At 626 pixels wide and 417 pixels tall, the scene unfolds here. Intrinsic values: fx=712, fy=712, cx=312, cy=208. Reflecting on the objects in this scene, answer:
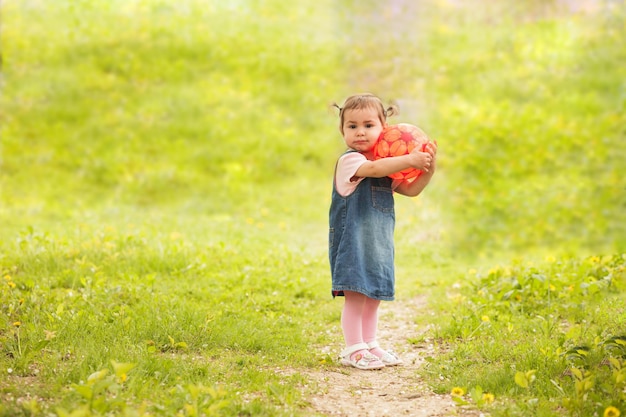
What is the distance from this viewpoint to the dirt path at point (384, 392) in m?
3.66

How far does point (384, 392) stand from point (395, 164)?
1.35m

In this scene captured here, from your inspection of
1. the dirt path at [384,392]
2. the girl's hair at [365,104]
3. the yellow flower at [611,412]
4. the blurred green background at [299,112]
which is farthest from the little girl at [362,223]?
the blurred green background at [299,112]

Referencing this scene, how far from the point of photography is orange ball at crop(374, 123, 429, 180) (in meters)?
4.46

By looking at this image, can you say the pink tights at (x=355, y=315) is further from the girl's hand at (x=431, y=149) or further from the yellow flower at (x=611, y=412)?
the yellow flower at (x=611, y=412)

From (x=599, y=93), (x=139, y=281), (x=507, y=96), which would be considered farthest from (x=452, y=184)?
(x=139, y=281)

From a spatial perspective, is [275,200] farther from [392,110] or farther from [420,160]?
[420,160]

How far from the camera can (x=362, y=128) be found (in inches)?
179

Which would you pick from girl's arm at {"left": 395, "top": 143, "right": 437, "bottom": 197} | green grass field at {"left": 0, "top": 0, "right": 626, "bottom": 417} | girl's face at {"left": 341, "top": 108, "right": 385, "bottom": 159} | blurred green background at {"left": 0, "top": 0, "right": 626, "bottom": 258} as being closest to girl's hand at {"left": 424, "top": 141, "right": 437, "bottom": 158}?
girl's arm at {"left": 395, "top": 143, "right": 437, "bottom": 197}

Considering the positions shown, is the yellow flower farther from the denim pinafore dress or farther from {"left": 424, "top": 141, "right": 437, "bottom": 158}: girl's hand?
{"left": 424, "top": 141, "right": 437, "bottom": 158}: girl's hand

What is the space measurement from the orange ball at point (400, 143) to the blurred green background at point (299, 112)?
178 inches

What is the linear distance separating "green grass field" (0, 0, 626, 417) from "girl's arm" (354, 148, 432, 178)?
3.98 ft

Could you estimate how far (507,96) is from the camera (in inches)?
549

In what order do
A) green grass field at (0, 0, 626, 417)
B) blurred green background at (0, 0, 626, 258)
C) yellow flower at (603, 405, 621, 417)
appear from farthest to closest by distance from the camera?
1. blurred green background at (0, 0, 626, 258)
2. green grass field at (0, 0, 626, 417)
3. yellow flower at (603, 405, 621, 417)

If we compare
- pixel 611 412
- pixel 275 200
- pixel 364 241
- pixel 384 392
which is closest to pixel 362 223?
pixel 364 241
